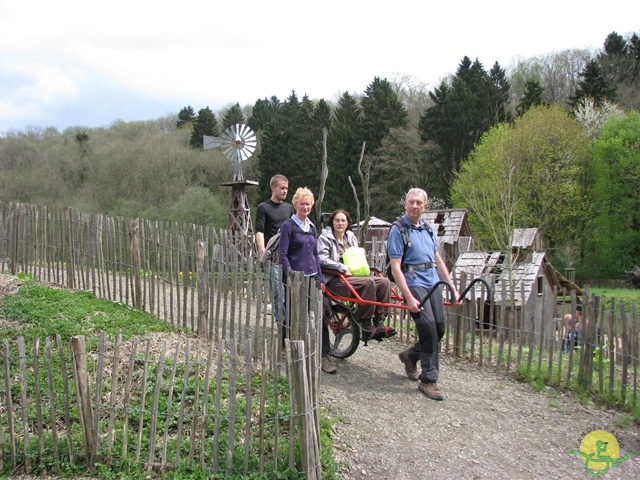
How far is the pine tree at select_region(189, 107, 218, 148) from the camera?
1980 inches

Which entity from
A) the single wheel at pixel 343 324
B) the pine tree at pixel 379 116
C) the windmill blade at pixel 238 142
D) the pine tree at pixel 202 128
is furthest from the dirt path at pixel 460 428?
the pine tree at pixel 202 128

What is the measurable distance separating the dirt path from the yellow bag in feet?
3.50

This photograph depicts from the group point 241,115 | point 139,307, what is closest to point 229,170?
point 241,115

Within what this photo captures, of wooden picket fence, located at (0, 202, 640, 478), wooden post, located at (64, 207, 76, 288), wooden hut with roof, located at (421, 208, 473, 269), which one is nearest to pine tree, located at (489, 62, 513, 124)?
wooden hut with roof, located at (421, 208, 473, 269)

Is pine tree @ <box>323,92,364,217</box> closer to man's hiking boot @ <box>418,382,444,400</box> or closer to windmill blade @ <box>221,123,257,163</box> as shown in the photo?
windmill blade @ <box>221,123,257,163</box>

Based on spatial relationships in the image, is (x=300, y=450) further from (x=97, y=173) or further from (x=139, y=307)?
(x=97, y=173)

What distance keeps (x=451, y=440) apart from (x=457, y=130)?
131 feet

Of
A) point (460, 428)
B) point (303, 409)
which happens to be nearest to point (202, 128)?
point (460, 428)

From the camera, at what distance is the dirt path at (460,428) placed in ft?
14.0

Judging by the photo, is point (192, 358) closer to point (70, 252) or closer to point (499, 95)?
point (70, 252)

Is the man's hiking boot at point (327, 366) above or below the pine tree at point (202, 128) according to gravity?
below

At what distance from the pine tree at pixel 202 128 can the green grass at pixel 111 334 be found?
1705 inches

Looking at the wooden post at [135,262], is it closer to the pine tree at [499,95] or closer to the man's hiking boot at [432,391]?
the man's hiking boot at [432,391]

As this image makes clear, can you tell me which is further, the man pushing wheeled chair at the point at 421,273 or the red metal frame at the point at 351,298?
the red metal frame at the point at 351,298
